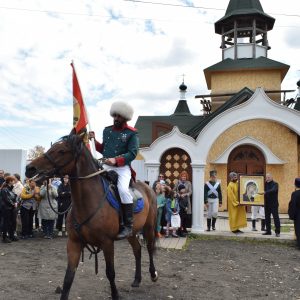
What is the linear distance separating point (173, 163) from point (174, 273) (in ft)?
22.8

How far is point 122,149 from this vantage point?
5309 mm

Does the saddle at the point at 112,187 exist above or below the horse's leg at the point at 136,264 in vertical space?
above

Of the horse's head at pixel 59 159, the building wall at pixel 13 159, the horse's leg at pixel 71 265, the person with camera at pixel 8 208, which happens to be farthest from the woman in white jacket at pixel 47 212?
the horse's head at pixel 59 159

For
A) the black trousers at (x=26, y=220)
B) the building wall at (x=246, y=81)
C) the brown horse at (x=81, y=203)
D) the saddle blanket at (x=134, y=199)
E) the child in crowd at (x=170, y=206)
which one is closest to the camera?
the brown horse at (x=81, y=203)

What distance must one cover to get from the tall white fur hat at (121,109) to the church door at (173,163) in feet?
26.2

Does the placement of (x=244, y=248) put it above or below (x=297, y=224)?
below

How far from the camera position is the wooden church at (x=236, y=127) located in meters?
11.7

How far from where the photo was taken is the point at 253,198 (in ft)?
36.3

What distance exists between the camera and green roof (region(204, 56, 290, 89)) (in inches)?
808

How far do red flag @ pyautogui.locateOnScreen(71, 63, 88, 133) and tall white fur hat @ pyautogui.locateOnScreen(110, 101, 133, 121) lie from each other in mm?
1021

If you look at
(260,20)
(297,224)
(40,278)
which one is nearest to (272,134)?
(297,224)

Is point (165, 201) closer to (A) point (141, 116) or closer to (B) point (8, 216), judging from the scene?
(B) point (8, 216)

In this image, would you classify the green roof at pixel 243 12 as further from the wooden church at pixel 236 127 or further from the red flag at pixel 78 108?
the red flag at pixel 78 108

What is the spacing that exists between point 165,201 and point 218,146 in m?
6.66
